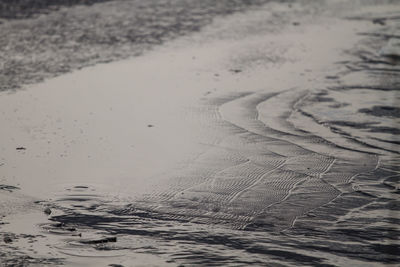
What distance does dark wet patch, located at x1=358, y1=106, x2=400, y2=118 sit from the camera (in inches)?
248

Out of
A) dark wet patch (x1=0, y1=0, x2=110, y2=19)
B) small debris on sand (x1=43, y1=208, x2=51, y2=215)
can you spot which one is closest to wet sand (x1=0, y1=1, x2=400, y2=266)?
small debris on sand (x1=43, y1=208, x2=51, y2=215)

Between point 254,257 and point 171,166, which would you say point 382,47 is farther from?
point 254,257

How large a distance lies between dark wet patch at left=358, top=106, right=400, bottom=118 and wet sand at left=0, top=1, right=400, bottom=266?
0.03 m

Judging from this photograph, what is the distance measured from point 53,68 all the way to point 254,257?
4.28 metres

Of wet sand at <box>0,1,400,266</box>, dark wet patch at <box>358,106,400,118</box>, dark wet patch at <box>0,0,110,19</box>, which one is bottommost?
dark wet patch at <box>358,106,400,118</box>

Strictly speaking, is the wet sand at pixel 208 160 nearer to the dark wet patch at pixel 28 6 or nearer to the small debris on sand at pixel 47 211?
the small debris on sand at pixel 47 211

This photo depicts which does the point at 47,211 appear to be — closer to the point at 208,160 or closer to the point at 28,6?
the point at 208,160

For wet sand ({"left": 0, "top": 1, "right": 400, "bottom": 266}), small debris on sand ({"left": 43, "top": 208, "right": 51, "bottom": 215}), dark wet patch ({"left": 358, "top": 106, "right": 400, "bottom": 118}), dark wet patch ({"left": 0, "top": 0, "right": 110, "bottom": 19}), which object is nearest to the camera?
wet sand ({"left": 0, "top": 1, "right": 400, "bottom": 266})

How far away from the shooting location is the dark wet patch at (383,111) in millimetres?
Result: 6293

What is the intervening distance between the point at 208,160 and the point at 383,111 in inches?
76.9

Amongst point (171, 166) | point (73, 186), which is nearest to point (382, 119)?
point (171, 166)

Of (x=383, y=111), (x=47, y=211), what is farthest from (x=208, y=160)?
(x=383, y=111)

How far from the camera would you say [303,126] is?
592 centimetres

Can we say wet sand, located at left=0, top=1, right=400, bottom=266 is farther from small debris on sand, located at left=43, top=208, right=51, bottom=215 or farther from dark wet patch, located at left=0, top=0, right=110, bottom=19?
dark wet patch, located at left=0, top=0, right=110, bottom=19
